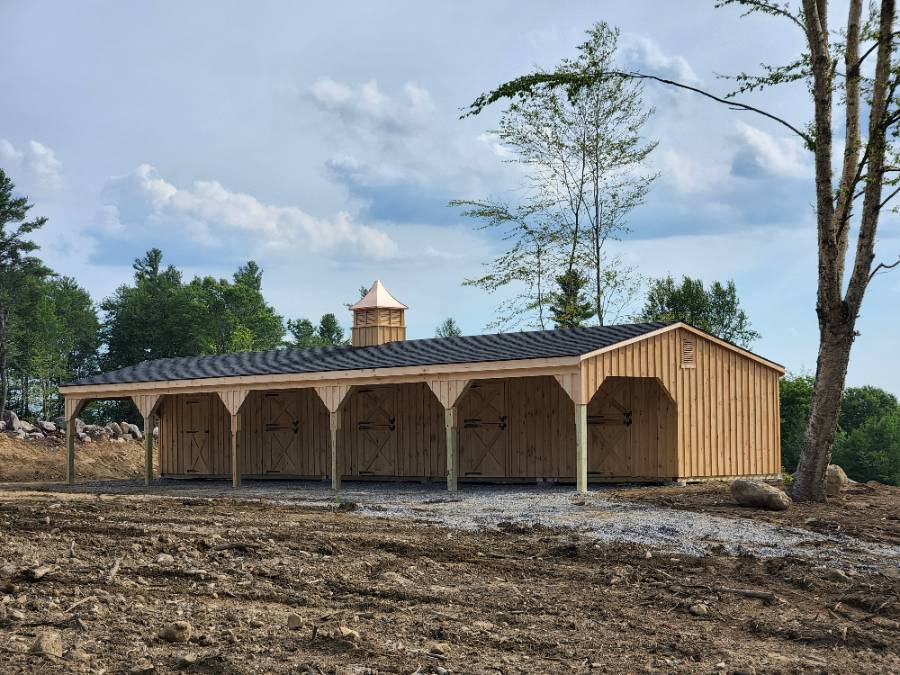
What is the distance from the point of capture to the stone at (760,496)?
14758mm

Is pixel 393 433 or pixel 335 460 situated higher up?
pixel 393 433

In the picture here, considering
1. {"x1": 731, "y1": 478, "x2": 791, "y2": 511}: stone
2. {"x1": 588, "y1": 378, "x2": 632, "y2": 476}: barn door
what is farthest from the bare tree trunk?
{"x1": 588, "y1": 378, "x2": 632, "y2": 476}: barn door

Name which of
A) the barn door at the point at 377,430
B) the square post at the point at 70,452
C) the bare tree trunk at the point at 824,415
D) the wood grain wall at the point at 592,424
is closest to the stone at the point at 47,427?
the square post at the point at 70,452

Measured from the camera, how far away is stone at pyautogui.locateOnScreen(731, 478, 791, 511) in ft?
48.4

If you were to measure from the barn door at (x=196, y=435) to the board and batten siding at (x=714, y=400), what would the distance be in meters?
13.2

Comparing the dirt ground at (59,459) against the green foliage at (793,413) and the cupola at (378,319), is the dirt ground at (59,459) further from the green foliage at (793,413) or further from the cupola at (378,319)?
the green foliage at (793,413)

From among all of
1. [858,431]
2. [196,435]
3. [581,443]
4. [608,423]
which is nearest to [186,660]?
[581,443]

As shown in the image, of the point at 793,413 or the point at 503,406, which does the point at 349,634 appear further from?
the point at 793,413

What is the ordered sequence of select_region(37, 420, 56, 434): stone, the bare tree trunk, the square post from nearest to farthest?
1. the bare tree trunk
2. the square post
3. select_region(37, 420, 56, 434): stone

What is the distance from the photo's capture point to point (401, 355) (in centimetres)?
2219

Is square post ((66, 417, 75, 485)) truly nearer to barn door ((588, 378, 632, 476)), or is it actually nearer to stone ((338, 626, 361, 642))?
barn door ((588, 378, 632, 476))

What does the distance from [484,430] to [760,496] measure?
28.2 ft

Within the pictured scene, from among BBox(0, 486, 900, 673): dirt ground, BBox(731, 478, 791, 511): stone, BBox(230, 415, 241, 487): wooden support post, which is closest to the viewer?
BBox(0, 486, 900, 673): dirt ground

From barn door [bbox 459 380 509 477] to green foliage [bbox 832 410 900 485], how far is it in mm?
23961
